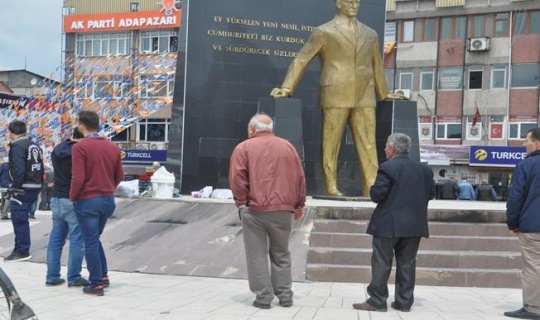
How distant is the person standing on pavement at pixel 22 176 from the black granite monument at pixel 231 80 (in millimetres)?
4870

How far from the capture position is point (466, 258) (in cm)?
727

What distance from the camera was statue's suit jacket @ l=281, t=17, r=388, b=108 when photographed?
35.0 ft

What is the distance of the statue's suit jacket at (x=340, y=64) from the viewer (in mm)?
10656

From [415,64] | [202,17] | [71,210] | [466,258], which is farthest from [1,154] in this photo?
[415,64]

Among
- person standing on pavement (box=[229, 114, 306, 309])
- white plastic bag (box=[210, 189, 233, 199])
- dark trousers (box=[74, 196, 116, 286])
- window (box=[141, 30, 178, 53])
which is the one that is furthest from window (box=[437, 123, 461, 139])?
dark trousers (box=[74, 196, 116, 286])

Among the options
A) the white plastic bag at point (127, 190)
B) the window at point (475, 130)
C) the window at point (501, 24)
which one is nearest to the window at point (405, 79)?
the window at point (475, 130)

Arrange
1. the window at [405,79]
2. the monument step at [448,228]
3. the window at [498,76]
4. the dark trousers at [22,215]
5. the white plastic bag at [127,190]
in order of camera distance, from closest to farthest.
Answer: the dark trousers at [22,215] < the monument step at [448,228] < the white plastic bag at [127,190] < the window at [498,76] < the window at [405,79]

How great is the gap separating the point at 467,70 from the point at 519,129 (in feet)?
13.6

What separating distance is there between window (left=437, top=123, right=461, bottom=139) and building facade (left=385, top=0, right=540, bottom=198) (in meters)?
0.05

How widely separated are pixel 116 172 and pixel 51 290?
4.20 feet

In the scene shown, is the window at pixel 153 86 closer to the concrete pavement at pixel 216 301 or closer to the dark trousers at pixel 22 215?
the dark trousers at pixel 22 215

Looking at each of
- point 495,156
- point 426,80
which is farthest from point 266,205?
point 426,80

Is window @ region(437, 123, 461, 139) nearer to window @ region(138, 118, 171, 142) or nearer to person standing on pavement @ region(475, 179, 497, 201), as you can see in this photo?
person standing on pavement @ region(475, 179, 497, 201)

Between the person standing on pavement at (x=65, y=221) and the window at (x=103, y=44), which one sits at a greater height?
the window at (x=103, y=44)
